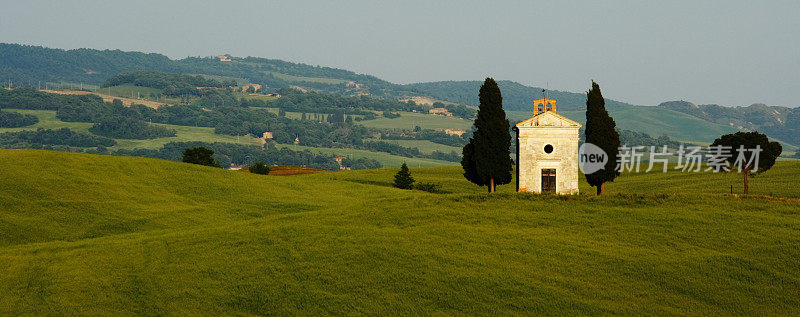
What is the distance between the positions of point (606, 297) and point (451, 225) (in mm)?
10869

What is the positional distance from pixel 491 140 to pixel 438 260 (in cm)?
2255

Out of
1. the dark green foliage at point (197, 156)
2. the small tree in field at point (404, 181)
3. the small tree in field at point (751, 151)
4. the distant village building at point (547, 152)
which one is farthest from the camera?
the dark green foliage at point (197, 156)

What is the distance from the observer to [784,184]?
66.4 metres

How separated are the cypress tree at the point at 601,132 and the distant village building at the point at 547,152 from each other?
2764 millimetres

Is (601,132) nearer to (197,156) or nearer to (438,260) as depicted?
(438,260)

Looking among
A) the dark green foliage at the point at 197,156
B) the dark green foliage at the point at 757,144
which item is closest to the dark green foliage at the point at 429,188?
the dark green foliage at the point at 197,156

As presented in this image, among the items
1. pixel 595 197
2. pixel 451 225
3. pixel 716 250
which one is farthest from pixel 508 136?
pixel 716 250

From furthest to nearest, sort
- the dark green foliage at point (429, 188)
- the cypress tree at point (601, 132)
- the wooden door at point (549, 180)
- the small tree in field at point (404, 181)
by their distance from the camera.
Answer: the small tree in field at point (404, 181) → the dark green foliage at point (429, 188) → the cypress tree at point (601, 132) → the wooden door at point (549, 180)

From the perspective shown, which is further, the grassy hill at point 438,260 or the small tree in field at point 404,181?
the small tree in field at point 404,181

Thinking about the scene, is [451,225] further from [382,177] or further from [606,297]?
[382,177]

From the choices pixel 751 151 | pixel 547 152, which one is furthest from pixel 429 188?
pixel 751 151

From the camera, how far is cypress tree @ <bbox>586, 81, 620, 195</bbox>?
171ft

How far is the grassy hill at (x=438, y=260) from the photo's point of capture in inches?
1184

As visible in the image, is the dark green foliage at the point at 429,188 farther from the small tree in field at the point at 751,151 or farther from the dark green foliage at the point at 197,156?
the small tree in field at the point at 751,151
